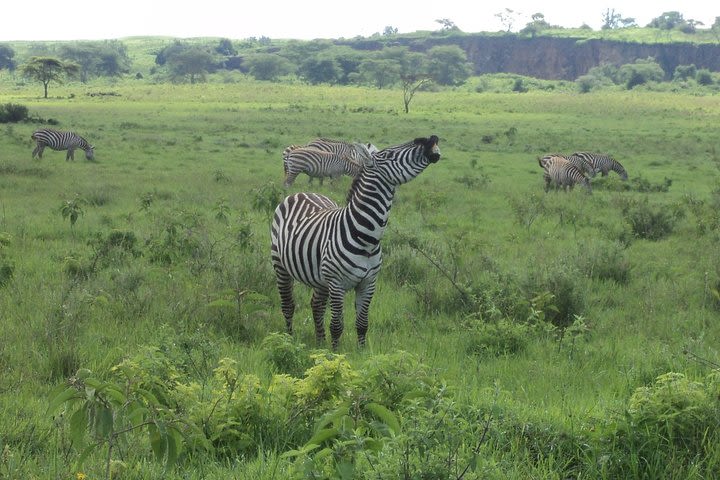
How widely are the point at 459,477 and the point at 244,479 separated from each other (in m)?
1.11

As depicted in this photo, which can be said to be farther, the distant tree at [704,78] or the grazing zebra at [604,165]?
the distant tree at [704,78]

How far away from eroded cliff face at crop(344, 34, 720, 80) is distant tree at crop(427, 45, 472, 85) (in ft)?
118

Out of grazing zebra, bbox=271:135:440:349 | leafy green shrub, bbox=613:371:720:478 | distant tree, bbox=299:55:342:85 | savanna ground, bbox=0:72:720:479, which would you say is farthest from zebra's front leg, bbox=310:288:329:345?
distant tree, bbox=299:55:342:85

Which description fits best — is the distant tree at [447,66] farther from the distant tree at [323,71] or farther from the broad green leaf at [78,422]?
the broad green leaf at [78,422]

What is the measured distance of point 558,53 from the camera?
134000 mm

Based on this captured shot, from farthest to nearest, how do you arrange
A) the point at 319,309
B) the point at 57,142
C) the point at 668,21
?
1. the point at 668,21
2. the point at 57,142
3. the point at 319,309

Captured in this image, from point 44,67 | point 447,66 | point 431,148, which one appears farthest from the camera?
point 447,66

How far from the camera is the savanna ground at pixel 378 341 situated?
331cm

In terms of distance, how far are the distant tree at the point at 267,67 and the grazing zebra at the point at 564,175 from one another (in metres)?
84.8

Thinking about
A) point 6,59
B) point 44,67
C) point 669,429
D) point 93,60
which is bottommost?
point 669,429

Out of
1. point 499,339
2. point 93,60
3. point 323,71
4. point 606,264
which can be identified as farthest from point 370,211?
point 93,60

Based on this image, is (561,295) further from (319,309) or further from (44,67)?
(44,67)

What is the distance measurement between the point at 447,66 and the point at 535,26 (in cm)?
5473

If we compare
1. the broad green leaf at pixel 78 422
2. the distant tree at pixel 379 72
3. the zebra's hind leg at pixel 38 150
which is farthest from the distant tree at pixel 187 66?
the broad green leaf at pixel 78 422
